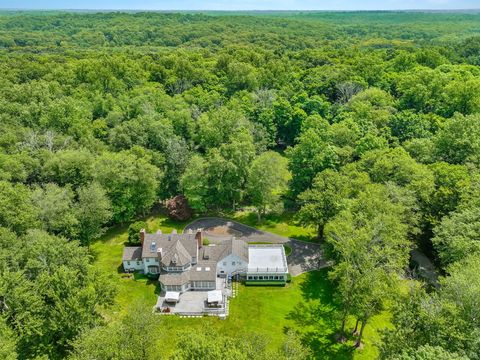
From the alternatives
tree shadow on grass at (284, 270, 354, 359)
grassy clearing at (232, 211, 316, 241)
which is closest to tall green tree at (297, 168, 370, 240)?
grassy clearing at (232, 211, 316, 241)

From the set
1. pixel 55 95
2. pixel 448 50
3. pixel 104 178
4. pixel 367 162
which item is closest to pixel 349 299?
pixel 367 162

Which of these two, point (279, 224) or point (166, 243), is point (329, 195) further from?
point (166, 243)

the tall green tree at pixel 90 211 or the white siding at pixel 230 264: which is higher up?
the tall green tree at pixel 90 211

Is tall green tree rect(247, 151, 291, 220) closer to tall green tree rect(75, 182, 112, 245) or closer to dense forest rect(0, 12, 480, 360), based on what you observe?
dense forest rect(0, 12, 480, 360)

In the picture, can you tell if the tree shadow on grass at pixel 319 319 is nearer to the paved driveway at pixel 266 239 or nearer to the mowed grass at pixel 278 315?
the mowed grass at pixel 278 315

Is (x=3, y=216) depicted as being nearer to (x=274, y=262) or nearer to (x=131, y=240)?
(x=131, y=240)

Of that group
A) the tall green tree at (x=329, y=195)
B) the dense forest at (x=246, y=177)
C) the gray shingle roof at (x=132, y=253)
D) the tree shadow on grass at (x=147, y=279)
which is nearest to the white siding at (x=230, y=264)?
the tree shadow on grass at (x=147, y=279)

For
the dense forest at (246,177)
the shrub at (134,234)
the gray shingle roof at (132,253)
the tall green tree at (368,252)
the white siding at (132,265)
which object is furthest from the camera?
the shrub at (134,234)
